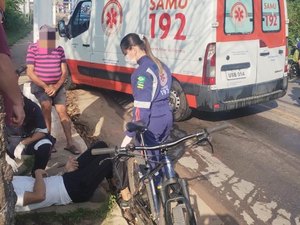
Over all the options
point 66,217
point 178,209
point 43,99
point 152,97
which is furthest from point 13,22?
point 178,209

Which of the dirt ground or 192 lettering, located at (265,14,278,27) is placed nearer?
the dirt ground

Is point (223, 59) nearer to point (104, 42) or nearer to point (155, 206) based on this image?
point (104, 42)

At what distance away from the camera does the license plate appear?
7.01 meters

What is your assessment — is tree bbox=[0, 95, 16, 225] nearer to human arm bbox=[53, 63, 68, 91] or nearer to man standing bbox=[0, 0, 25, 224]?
man standing bbox=[0, 0, 25, 224]

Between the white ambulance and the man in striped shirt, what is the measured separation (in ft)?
6.92

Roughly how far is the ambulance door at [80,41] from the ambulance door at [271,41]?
12.4ft

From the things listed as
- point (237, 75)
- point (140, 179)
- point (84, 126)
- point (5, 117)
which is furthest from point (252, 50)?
point (5, 117)

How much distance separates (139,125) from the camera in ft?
10.5

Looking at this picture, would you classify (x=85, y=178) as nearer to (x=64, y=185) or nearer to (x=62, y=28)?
(x=64, y=185)

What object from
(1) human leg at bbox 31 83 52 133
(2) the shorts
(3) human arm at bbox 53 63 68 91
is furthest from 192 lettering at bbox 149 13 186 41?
(1) human leg at bbox 31 83 52 133

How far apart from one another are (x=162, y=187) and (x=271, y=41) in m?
5.23

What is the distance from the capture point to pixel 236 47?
6980mm

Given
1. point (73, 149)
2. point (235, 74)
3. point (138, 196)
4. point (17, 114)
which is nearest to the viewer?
point (17, 114)

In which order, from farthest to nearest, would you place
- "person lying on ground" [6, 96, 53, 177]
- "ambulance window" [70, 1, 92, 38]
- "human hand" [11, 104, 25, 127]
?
1. "ambulance window" [70, 1, 92, 38]
2. "person lying on ground" [6, 96, 53, 177]
3. "human hand" [11, 104, 25, 127]
